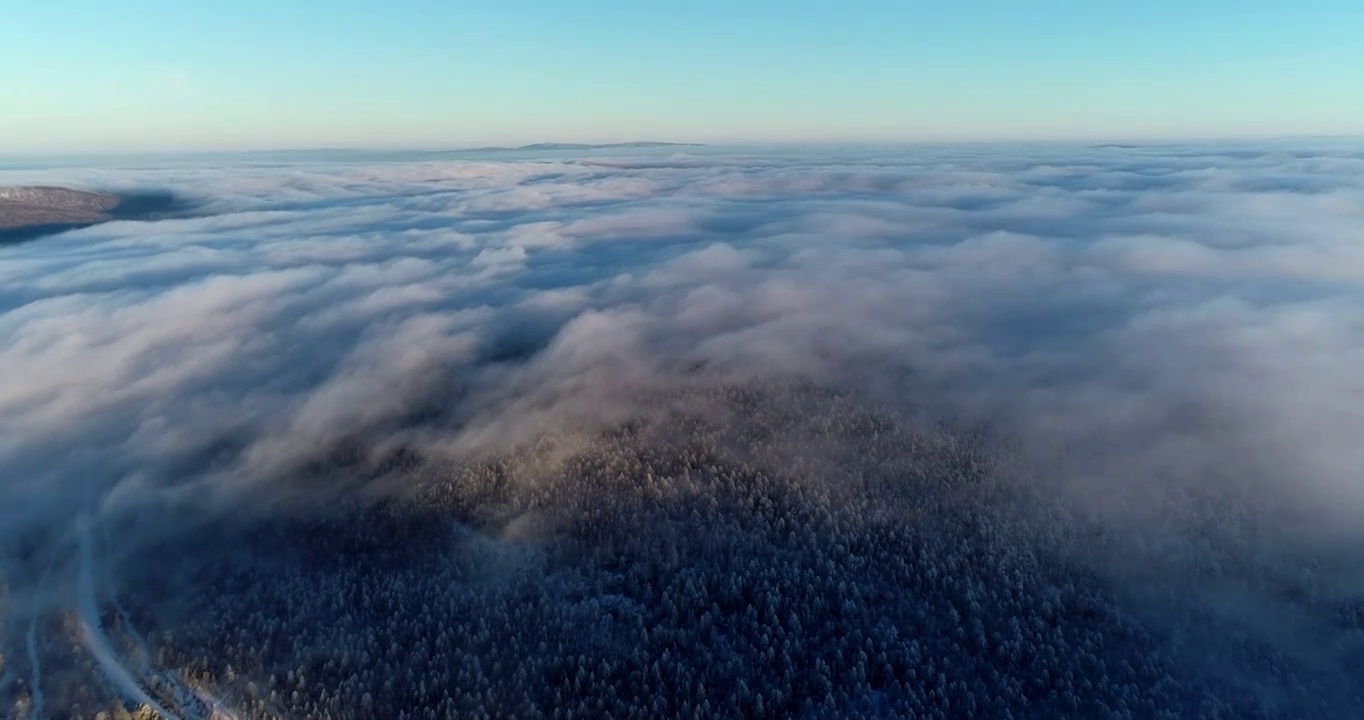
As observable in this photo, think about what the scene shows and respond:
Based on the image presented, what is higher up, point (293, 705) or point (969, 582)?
point (293, 705)

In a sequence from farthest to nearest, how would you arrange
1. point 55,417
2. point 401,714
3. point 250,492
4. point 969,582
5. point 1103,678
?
point 55,417, point 250,492, point 969,582, point 1103,678, point 401,714

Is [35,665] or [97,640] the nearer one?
[35,665]

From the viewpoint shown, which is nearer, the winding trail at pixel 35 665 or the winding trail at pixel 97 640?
the winding trail at pixel 35 665

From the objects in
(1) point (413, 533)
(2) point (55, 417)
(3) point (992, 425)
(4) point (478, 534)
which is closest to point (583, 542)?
(4) point (478, 534)

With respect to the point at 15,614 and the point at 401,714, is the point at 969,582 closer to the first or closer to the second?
the point at 401,714

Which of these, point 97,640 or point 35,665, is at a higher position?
point 35,665

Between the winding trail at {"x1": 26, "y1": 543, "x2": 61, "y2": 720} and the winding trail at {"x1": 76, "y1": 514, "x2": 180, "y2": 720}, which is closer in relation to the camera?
the winding trail at {"x1": 26, "y1": 543, "x2": 61, "y2": 720}

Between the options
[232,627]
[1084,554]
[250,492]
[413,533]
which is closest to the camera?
[232,627]

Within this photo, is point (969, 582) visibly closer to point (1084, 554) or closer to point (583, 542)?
point (1084, 554)

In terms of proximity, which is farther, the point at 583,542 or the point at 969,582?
the point at 583,542
